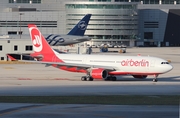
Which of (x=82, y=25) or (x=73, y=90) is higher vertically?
(x=82, y=25)

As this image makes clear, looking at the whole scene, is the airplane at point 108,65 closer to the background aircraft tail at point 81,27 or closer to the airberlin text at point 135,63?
the airberlin text at point 135,63

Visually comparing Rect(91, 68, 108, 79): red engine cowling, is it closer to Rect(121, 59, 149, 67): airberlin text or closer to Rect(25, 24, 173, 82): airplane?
Rect(25, 24, 173, 82): airplane

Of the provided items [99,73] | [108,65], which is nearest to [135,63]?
[108,65]

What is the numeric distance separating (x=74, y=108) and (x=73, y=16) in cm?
15470

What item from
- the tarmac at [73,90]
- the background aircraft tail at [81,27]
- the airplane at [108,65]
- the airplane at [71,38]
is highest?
the background aircraft tail at [81,27]

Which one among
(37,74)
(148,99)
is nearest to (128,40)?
(37,74)

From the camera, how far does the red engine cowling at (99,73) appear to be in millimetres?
53875

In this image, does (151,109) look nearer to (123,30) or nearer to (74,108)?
(74,108)

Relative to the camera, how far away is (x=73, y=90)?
4406 centimetres

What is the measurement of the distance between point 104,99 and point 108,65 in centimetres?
1878

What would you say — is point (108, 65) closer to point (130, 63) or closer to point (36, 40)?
point (130, 63)

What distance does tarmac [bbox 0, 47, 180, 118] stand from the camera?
91.7 feet

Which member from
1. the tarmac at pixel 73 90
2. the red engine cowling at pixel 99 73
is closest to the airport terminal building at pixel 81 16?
the tarmac at pixel 73 90

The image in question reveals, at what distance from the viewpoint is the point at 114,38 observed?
183 meters
